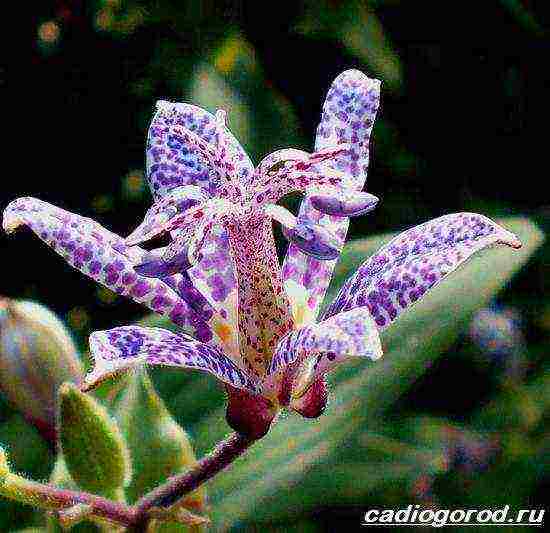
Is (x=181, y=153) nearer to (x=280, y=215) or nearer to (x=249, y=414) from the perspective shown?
(x=280, y=215)

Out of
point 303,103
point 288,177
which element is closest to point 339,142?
point 288,177

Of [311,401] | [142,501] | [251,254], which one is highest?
[251,254]

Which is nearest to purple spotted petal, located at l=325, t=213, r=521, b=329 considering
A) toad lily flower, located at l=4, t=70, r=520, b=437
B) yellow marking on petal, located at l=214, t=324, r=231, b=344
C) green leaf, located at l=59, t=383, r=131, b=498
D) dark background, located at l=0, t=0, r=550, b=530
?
toad lily flower, located at l=4, t=70, r=520, b=437

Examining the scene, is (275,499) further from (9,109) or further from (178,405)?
(9,109)

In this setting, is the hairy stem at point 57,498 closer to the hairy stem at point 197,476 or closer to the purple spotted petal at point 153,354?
the hairy stem at point 197,476

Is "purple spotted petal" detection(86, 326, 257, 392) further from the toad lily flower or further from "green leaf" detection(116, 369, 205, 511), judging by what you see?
"green leaf" detection(116, 369, 205, 511)

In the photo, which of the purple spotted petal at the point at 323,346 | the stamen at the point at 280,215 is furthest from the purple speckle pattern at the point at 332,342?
the stamen at the point at 280,215
